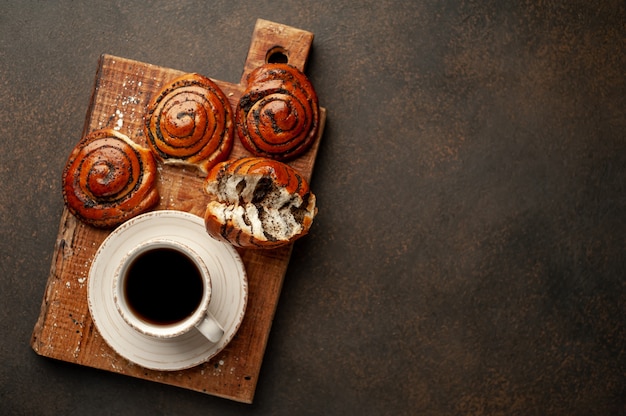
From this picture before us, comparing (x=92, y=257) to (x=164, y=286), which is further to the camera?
(x=92, y=257)

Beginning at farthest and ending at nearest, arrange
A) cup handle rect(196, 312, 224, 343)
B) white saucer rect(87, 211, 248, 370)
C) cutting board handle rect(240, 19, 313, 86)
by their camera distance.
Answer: cutting board handle rect(240, 19, 313, 86), white saucer rect(87, 211, 248, 370), cup handle rect(196, 312, 224, 343)

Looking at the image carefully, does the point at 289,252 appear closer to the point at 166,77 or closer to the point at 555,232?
the point at 166,77

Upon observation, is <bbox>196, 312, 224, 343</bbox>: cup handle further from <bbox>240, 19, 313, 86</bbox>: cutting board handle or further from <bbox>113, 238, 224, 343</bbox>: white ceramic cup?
<bbox>240, 19, 313, 86</bbox>: cutting board handle

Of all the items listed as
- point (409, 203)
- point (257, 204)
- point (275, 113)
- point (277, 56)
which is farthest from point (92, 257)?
point (409, 203)

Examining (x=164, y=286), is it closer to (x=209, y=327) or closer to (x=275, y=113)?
(x=209, y=327)

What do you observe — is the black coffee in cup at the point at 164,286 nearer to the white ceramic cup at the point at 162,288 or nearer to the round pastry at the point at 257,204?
the white ceramic cup at the point at 162,288

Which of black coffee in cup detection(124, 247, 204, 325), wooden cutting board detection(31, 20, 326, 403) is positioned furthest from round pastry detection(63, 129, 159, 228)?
black coffee in cup detection(124, 247, 204, 325)

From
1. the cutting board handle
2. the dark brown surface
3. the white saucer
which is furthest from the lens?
the dark brown surface
